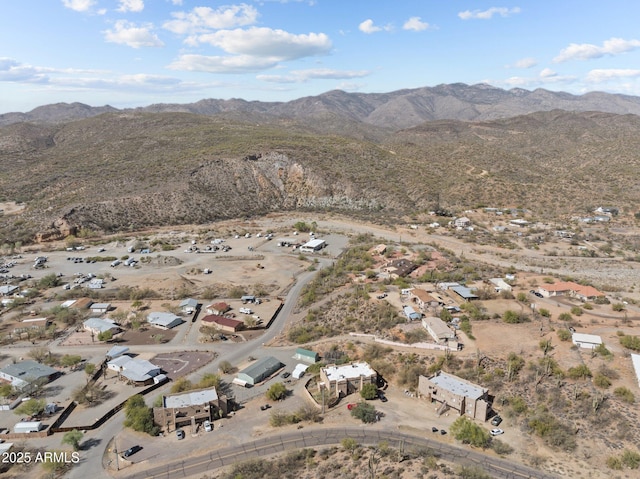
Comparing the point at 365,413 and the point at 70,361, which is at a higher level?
the point at 365,413

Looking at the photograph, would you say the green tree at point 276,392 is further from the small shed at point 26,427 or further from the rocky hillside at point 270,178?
the rocky hillside at point 270,178

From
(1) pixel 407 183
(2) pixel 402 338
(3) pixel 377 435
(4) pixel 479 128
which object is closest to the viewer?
(3) pixel 377 435

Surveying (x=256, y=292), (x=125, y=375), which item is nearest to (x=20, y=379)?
(x=125, y=375)

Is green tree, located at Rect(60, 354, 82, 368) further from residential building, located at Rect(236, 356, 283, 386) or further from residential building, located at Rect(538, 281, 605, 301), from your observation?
residential building, located at Rect(538, 281, 605, 301)

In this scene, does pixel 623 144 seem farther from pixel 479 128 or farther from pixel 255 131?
pixel 255 131

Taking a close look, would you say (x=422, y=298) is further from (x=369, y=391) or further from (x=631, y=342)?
(x=631, y=342)

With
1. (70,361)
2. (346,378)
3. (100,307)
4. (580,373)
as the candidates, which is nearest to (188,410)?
(346,378)
